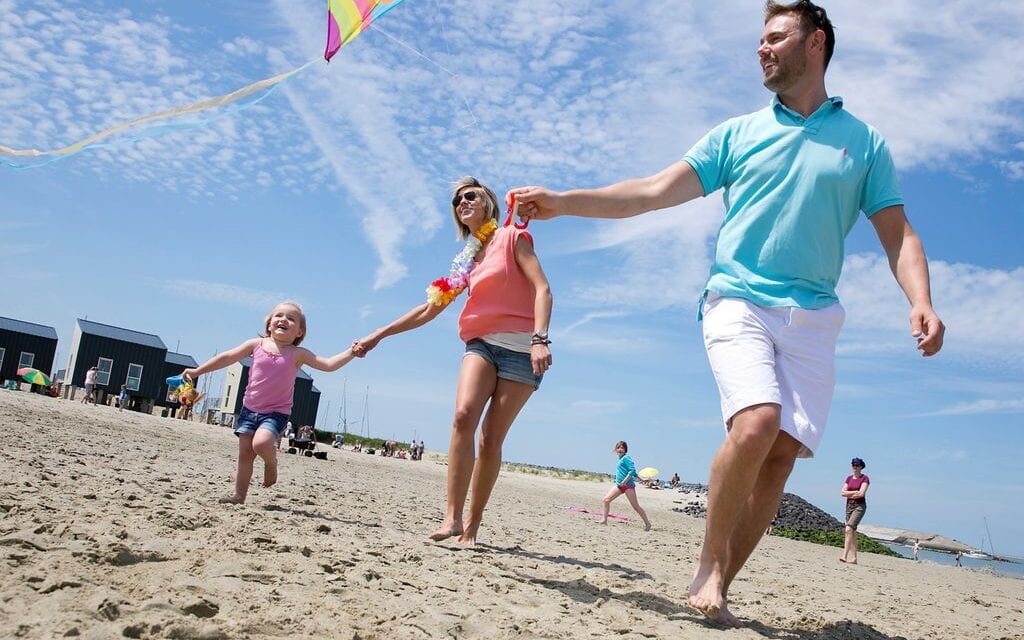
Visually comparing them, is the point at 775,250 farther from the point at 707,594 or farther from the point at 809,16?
the point at 707,594

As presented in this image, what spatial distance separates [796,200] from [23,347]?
44296 millimetres

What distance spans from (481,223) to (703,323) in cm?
207

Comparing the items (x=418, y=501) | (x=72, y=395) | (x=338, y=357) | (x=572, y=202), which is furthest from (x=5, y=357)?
(x=572, y=202)

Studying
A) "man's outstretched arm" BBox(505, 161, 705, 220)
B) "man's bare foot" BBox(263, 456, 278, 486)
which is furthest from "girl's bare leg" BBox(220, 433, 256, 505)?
"man's outstretched arm" BBox(505, 161, 705, 220)

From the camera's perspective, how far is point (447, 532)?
15.2ft

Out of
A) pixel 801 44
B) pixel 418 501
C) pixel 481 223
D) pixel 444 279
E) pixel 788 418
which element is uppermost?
pixel 801 44

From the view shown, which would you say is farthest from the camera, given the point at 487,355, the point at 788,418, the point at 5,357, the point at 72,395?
the point at 5,357

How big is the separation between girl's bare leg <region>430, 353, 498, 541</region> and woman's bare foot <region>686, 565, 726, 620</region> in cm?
163

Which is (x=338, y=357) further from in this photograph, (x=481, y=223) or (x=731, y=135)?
(x=731, y=135)

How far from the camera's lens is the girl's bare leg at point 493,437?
4.75 metres

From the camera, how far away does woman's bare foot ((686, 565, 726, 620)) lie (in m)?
3.30

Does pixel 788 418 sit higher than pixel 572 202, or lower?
lower

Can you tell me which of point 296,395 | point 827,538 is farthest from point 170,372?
point 827,538

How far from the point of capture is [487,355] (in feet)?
15.6
